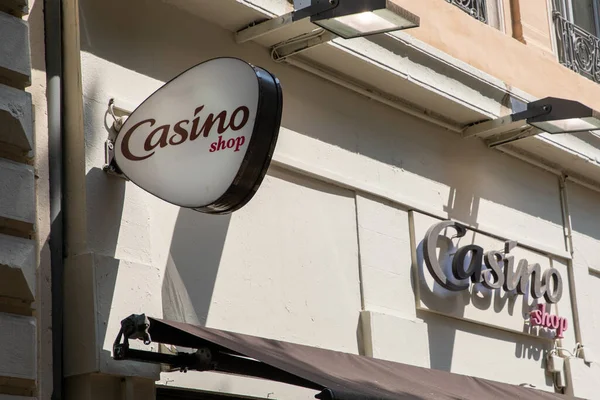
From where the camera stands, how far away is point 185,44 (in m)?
7.93

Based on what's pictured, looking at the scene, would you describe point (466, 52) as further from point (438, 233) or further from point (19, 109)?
point (19, 109)

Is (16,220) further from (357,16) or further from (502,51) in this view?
(502,51)

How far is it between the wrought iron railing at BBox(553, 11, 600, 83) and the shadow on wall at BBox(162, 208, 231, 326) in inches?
215

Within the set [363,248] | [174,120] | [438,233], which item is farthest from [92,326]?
[438,233]

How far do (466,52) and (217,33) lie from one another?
2.85 metres

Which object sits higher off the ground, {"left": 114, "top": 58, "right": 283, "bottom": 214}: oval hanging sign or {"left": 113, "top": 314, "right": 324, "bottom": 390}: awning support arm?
{"left": 114, "top": 58, "right": 283, "bottom": 214}: oval hanging sign

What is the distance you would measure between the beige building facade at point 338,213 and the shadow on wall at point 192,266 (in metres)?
0.01

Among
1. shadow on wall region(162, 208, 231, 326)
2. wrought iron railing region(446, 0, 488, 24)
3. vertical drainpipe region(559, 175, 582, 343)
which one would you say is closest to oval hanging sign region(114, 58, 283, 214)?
shadow on wall region(162, 208, 231, 326)

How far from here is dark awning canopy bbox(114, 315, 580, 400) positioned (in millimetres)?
6281

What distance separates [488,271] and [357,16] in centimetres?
306

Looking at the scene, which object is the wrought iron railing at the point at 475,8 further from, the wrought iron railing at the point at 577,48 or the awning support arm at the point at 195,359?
the awning support arm at the point at 195,359

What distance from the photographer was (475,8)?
35.7 feet

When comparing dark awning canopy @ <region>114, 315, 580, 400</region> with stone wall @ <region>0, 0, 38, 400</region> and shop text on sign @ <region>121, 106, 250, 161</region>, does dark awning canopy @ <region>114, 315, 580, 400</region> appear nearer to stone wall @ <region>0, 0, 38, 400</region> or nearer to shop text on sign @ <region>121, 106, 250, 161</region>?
stone wall @ <region>0, 0, 38, 400</region>

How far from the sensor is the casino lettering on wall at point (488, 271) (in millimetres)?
9398
